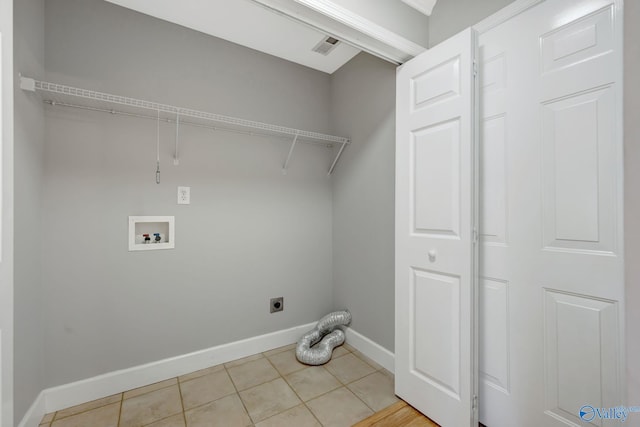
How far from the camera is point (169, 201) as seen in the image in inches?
75.9

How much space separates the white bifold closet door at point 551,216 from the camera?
3.47ft

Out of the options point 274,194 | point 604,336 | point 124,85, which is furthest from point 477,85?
point 124,85

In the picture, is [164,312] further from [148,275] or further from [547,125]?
[547,125]

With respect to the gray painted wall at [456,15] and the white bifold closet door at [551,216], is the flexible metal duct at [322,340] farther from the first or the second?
the gray painted wall at [456,15]

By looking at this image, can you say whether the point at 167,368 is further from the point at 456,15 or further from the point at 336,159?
the point at 456,15

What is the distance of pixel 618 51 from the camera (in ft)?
3.35

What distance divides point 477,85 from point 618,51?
1.64 feet

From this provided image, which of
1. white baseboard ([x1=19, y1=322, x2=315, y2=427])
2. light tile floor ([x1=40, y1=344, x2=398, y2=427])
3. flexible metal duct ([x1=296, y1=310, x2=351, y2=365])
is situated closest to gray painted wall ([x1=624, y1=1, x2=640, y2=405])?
light tile floor ([x1=40, y1=344, x2=398, y2=427])

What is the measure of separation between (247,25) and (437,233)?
197 cm

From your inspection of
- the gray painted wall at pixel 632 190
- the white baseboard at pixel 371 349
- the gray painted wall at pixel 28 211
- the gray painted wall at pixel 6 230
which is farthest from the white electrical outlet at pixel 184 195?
the gray painted wall at pixel 632 190

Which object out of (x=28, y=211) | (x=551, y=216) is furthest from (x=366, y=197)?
(x=28, y=211)

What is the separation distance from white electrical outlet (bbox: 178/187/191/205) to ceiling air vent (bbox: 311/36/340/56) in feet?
5.08

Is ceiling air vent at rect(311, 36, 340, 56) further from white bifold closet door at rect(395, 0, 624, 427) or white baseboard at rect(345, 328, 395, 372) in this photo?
white baseboard at rect(345, 328, 395, 372)

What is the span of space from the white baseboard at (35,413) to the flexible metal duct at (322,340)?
1.54 metres
